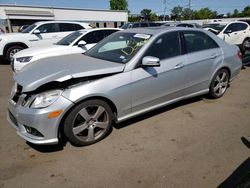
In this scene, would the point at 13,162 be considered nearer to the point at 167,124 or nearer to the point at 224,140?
the point at 167,124

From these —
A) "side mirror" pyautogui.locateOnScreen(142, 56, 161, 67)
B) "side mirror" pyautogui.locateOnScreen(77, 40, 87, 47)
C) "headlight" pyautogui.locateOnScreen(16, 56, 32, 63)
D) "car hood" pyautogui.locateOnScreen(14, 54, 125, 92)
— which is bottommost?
"headlight" pyautogui.locateOnScreen(16, 56, 32, 63)

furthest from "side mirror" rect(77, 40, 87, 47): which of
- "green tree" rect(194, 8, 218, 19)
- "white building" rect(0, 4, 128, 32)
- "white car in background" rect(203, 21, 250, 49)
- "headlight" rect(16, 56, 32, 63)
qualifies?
"green tree" rect(194, 8, 218, 19)

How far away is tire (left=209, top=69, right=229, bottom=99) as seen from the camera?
4789mm

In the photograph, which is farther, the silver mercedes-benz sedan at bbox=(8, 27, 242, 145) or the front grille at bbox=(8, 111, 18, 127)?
the front grille at bbox=(8, 111, 18, 127)

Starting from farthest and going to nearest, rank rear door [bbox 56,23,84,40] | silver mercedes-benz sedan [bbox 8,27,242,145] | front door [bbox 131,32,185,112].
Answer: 1. rear door [bbox 56,23,84,40]
2. front door [bbox 131,32,185,112]
3. silver mercedes-benz sedan [bbox 8,27,242,145]

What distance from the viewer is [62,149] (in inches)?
129

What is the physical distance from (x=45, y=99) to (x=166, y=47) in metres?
2.20

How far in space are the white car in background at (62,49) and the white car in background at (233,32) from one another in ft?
19.6

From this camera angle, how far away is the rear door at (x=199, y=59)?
4.20 m

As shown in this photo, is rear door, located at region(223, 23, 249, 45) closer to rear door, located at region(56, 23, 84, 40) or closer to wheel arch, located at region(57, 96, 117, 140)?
rear door, located at region(56, 23, 84, 40)

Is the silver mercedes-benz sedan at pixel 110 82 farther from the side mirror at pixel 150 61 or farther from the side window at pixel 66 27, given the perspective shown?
the side window at pixel 66 27

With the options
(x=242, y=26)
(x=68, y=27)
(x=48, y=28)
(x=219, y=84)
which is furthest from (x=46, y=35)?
(x=242, y=26)

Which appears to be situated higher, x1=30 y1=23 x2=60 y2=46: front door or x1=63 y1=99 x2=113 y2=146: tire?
x1=30 y1=23 x2=60 y2=46: front door

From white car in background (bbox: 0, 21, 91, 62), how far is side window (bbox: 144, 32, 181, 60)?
727cm
